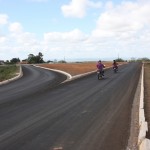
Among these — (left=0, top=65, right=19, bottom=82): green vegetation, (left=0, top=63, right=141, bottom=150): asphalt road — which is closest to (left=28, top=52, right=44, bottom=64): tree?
(left=0, top=65, right=19, bottom=82): green vegetation

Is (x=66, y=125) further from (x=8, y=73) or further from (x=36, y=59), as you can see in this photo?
(x=36, y=59)

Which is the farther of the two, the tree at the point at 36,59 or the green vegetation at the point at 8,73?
the tree at the point at 36,59

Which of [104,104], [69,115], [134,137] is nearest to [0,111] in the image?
[69,115]

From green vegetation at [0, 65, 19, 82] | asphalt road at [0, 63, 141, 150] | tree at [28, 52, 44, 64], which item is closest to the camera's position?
asphalt road at [0, 63, 141, 150]

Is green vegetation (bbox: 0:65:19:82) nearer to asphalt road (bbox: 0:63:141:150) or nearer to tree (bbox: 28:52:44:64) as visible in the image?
asphalt road (bbox: 0:63:141:150)

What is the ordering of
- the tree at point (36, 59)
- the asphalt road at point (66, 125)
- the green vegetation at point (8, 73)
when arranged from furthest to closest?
the tree at point (36, 59) < the green vegetation at point (8, 73) < the asphalt road at point (66, 125)

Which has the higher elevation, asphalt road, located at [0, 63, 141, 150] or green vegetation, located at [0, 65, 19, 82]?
asphalt road, located at [0, 63, 141, 150]

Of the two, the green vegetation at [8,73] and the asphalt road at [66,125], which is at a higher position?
the asphalt road at [66,125]

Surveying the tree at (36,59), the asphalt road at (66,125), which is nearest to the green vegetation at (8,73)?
the asphalt road at (66,125)

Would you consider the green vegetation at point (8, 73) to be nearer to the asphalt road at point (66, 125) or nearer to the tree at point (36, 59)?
the asphalt road at point (66, 125)

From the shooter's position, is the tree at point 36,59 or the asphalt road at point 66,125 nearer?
the asphalt road at point 66,125

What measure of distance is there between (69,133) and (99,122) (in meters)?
1.91

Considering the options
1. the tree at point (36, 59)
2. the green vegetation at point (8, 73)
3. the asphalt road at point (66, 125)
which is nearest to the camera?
the asphalt road at point (66, 125)

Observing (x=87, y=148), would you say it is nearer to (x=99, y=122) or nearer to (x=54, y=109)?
(x=99, y=122)
